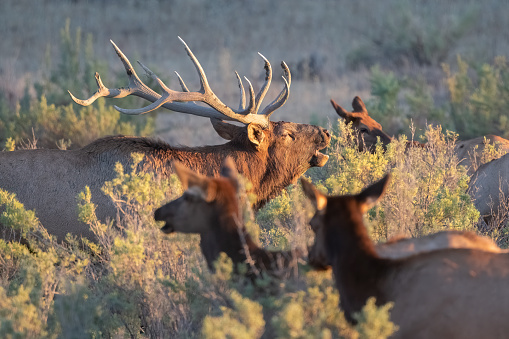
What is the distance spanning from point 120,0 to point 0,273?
3537cm

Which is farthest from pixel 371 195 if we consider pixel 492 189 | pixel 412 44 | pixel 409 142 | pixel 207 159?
pixel 412 44

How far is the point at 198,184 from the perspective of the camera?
14.0ft

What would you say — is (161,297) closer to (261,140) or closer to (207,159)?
(207,159)

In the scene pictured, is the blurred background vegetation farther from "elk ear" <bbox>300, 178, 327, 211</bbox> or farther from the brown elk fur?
"elk ear" <bbox>300, 178, 327, 211</bbox>

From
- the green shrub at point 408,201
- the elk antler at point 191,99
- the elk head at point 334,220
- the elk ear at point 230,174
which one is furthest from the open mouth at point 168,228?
the elk antler at point 191,99

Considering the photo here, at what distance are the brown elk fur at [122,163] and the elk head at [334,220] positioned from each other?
3012mm

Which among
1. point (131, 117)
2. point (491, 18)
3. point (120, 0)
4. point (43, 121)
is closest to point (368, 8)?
point (491, 18)

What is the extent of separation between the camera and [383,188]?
4223 millimetres

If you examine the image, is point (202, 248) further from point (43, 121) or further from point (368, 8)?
point (368, 8)

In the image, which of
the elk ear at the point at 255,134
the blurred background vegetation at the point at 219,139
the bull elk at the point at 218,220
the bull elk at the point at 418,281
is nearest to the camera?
the bull elk at the point at 418,281

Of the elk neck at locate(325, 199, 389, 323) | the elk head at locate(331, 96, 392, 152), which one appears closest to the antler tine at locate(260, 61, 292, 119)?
the elk head at locate(331, 96, 392, 152)

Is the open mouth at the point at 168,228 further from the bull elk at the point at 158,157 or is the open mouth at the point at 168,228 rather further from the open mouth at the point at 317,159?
the open mouth at the point at 317,159

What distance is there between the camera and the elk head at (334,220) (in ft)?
13.3

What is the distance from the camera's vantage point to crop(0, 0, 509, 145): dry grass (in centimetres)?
2053
